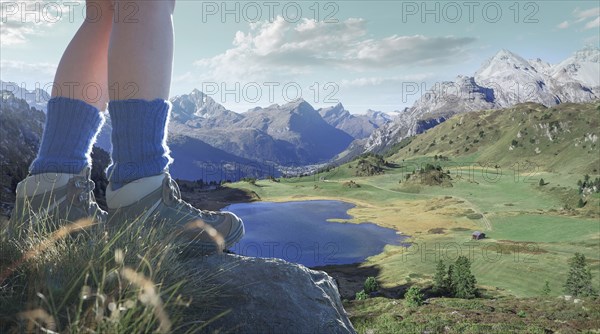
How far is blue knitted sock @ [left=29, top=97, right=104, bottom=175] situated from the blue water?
75940mm

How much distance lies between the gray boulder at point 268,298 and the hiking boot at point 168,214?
5.3 inches

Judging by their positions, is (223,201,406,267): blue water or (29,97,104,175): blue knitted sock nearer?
(29,97,104,175): blue knitted sock

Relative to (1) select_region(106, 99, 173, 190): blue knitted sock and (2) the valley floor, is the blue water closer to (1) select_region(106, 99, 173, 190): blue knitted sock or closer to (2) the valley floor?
(2) the valley floor

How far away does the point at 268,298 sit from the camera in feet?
8.95

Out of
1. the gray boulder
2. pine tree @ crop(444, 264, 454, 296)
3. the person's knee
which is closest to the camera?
the gray boulder

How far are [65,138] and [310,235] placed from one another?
113m

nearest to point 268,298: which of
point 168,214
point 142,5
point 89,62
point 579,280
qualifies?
point 168,214

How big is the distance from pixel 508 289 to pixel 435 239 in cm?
4042

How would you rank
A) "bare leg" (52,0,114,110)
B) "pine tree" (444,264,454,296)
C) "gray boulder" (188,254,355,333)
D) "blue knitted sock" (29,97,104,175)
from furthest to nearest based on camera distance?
"pine tree" (444,264,454,296), "bare leg" (52,0,114,110), "blue knitted sock" (29,97,104,175), "gray boulder" (188,254,355,333)

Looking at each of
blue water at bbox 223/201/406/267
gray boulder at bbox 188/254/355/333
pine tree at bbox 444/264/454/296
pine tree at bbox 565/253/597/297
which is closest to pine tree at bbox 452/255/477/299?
pine tree at bbox 444/264/454/296

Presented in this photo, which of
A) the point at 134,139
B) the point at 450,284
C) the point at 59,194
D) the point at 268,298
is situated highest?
the point at 134,139

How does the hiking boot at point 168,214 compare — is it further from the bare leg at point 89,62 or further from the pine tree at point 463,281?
the pine tree at point 463,281

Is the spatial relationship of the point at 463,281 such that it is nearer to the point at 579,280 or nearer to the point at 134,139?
the point at 579,280

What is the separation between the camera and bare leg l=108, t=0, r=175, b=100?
302cm
